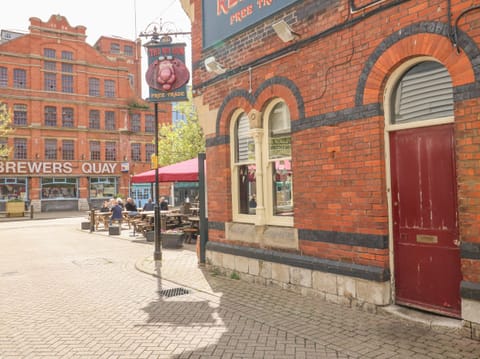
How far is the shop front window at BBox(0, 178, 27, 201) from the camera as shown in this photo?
113 ft

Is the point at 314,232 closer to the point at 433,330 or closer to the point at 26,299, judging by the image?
the point at 433,330

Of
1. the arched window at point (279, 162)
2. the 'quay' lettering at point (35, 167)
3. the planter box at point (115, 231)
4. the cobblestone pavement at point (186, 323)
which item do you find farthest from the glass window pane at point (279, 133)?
the 'quay' lettering at point (35, 167)

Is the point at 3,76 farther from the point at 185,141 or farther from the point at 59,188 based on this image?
the point at 185,141

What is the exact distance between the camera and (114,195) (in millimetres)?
38938

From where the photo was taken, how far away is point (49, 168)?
3638 cm

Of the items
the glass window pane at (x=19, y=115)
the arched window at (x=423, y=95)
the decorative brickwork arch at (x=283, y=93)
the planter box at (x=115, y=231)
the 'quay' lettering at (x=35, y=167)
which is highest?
the glass window pane at (x=19, y=115)

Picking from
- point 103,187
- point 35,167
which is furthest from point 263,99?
point 103,187

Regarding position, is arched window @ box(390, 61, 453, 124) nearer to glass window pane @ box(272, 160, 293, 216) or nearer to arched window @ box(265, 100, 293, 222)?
arched window @ box(265, 100, 293, 222)

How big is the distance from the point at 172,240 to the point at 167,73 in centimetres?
497

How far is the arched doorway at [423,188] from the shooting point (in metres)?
4.73

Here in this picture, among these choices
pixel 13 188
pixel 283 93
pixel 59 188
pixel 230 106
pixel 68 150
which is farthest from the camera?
pixel 68 150

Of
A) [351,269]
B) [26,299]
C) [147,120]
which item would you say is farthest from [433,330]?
[147,120]

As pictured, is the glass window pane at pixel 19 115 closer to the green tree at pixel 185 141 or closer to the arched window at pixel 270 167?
the green tree at pixel 185 141

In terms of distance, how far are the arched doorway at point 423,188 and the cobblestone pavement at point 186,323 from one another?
0.52 m
